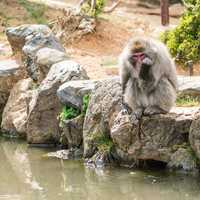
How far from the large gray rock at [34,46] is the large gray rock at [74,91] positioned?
6.11 feet

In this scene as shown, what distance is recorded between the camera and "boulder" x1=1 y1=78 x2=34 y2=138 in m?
15.5

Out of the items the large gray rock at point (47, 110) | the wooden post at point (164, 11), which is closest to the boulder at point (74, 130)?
the large gray rock at point (47, 110)

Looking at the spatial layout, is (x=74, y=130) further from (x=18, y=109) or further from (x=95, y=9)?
(x=95, y=9)

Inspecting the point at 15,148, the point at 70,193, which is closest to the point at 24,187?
the point at 70,193

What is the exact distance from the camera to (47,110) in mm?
14719

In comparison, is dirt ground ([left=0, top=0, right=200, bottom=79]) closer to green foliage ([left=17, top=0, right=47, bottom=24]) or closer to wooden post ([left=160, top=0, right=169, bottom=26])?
green foliage ([left=17, top=0, right=47, bottom=24])

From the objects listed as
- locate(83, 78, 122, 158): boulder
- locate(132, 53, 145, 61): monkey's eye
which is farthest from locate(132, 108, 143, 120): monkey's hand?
locate(132, 53, 145, 61): monkey's eye

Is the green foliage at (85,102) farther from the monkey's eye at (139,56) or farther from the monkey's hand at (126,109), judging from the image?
the monkey's eye at (139,56)

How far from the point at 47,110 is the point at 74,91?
1303mm

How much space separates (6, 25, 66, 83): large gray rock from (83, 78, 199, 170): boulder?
3052 mm

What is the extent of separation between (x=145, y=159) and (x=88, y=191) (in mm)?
1337

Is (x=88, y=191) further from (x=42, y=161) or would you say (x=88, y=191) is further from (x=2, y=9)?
(x=2, y=9)

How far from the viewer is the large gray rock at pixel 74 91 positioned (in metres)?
13.6

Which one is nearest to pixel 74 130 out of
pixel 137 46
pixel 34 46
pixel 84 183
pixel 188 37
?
pixel 84 183
